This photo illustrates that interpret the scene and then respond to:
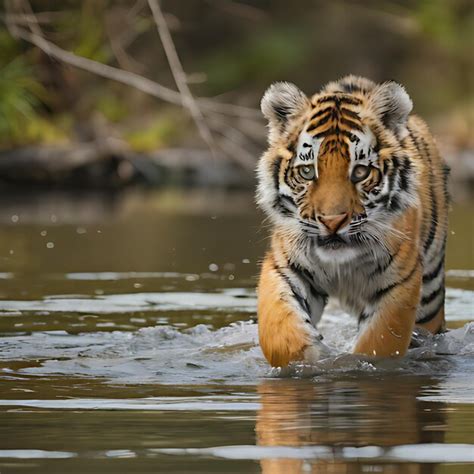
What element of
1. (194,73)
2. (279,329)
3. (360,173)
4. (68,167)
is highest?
(194,73)

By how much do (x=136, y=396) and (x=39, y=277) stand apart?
4.44 m

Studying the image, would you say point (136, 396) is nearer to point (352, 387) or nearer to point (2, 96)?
point (352, 387)

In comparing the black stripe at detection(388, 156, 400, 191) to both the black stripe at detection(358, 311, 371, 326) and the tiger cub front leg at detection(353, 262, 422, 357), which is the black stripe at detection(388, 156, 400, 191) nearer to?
the tiger cub front leg at detection(353, 262, 422, 357)

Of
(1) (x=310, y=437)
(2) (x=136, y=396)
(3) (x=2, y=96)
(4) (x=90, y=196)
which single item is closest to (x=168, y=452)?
(1) (x=310, y=437)

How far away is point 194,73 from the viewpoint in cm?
2330

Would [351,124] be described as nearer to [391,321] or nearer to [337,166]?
[337,166]

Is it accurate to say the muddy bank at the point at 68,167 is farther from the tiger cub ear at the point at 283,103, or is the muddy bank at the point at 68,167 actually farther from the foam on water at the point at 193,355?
the tiger cub ear at the point at 283,103

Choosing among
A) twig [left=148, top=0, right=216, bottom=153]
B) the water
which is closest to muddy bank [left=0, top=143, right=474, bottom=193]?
the water

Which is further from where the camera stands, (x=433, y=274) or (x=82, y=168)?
(x=82, y=168)

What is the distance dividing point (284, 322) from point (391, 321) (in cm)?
48

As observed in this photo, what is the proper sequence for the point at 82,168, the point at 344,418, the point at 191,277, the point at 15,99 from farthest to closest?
the point at 15,99, the point at 82,168, the point at 191,277, the point at 344,418

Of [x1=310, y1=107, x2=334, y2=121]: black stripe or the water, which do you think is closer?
the water

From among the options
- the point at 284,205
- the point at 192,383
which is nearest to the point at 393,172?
the point at 284,205

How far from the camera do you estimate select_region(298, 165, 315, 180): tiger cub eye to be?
5.75m
